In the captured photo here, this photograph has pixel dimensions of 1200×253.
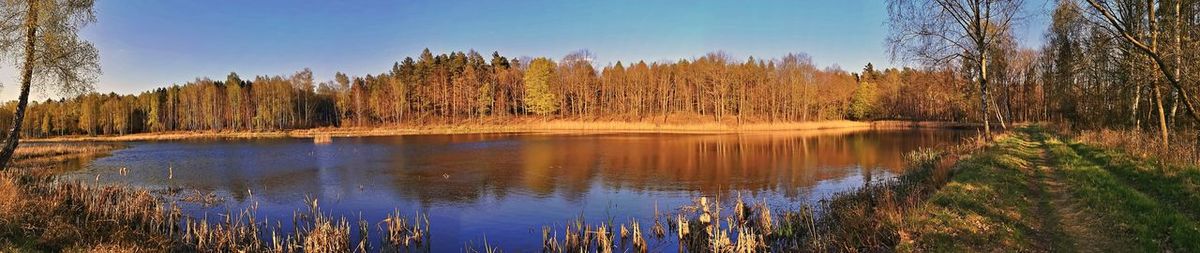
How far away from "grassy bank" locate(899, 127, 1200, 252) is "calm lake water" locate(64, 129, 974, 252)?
455cm

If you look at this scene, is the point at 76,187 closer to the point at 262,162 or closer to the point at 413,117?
the point at 262,162

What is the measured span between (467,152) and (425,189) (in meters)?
17.0

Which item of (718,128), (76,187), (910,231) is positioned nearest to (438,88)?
(718,128)

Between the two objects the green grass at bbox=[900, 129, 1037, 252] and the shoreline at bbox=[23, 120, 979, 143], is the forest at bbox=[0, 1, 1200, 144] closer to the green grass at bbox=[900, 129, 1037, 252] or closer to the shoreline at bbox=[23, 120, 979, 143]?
the shoreline at bbox=[23, 120, 979, 143]

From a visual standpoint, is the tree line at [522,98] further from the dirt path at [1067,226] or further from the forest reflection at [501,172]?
the dirt path at [1067,226]

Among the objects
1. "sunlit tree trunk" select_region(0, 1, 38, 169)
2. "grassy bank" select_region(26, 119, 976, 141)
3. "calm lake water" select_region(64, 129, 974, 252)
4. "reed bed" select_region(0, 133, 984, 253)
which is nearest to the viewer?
"reed bed" select_region(0, 133, 984, 253)

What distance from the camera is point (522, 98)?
8850cm

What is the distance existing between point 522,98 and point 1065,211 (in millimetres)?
81421

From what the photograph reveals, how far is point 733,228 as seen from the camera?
40.8 feet

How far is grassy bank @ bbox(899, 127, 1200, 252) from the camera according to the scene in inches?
291

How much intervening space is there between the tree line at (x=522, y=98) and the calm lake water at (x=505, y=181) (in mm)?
44748

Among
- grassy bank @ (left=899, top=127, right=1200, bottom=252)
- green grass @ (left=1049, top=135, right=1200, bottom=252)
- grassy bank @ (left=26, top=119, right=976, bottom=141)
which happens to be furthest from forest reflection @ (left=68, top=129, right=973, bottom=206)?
grassy bank @ (left=26, top=119, right=976, bottom=141)

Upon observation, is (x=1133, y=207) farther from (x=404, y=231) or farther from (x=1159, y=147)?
(x=404, y=231)

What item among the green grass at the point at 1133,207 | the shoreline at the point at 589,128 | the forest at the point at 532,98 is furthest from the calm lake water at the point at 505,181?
the forest at the point at 532,98
